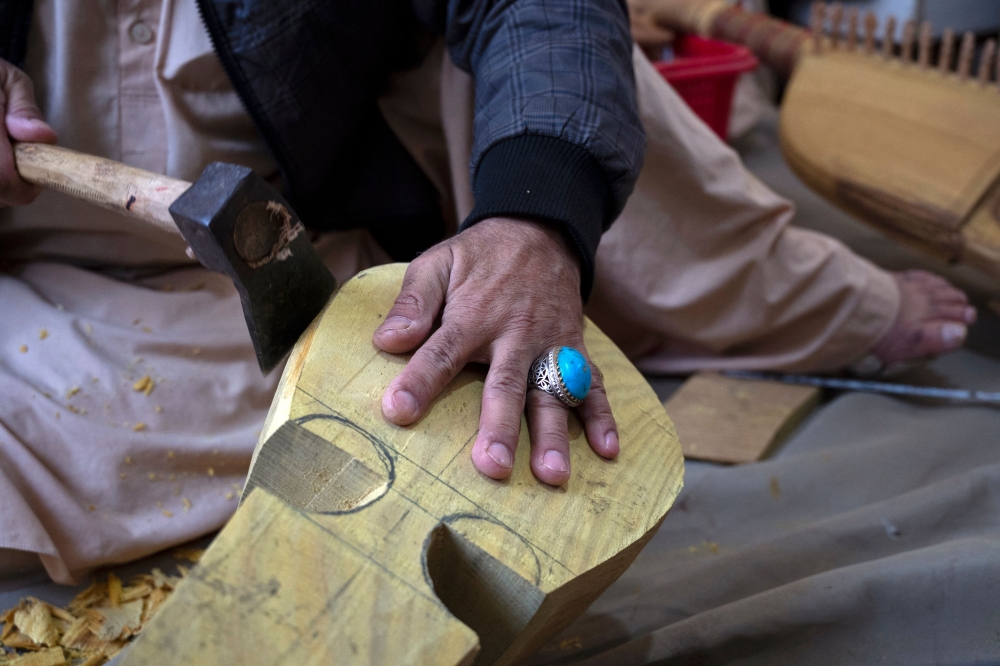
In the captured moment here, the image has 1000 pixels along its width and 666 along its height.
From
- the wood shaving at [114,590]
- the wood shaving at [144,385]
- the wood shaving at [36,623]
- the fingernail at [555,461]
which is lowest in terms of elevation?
the wood shaving at [114,590]

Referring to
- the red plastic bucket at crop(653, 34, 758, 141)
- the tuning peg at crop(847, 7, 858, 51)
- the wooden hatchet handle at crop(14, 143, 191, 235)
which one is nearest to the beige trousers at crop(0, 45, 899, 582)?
the wooden hatchet handle at crop(14, 143, 191, 235)

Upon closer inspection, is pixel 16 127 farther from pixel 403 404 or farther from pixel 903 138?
pixel 903 138

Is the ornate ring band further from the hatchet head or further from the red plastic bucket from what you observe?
the red plastic bucket

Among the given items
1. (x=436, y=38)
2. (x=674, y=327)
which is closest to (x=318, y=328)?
(x=436, y=38)

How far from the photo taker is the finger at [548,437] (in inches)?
26.5

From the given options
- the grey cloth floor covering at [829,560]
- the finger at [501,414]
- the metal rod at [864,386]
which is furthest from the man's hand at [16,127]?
the metal rod at [864,386]

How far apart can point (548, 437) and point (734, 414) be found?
0.90 m

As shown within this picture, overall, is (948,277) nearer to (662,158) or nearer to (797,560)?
(662,158)

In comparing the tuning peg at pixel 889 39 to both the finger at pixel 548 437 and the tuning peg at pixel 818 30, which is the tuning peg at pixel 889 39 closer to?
the tuning peg at pixel 818 30

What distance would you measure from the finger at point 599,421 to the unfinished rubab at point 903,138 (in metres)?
1.24

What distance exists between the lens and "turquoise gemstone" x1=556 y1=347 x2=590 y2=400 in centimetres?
71

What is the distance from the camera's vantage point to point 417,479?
2.08 feet

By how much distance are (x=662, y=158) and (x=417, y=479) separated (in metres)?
0.89

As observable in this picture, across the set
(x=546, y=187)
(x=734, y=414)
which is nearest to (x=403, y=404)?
(x=546, y=187)
